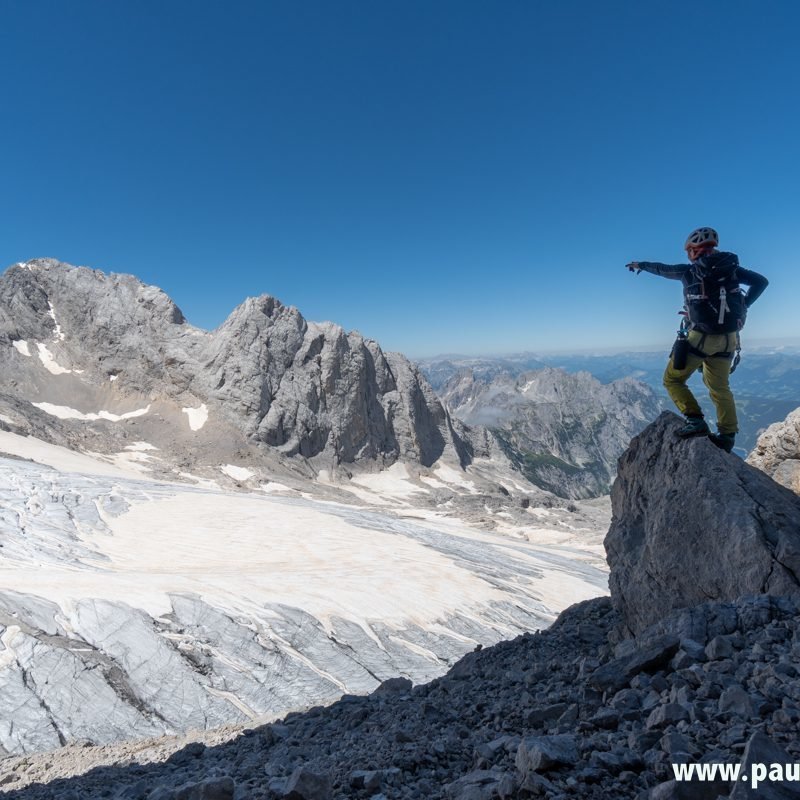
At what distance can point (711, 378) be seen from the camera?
9.07 meters

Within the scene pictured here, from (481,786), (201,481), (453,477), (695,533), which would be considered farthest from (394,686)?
(453,477)

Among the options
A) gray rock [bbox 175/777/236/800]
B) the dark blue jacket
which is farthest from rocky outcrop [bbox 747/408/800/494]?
gray rock [bbox 175/777/236/800]

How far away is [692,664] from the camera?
5625 millimetres

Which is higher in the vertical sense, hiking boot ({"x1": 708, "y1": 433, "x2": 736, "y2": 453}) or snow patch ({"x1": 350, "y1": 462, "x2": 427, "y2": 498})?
hiking boot ({"x1": 708, "y1": 433, "x2": 736, "y2": 453})

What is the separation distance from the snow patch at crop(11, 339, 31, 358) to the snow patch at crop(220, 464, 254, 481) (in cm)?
4240

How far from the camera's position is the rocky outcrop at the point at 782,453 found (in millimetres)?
13695

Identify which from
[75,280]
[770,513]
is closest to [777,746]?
[770,513]

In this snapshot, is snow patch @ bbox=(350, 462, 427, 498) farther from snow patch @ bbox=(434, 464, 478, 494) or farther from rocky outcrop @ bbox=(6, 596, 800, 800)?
rocky outcrop @ bbox=(6, 596, 800, 800)

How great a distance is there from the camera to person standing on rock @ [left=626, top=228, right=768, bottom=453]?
855 cm

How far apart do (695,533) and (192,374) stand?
93365mm

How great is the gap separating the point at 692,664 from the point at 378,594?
65.0ft

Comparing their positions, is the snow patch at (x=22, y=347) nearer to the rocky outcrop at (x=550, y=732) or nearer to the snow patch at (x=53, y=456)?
the snow patch at (x=53, y=456)

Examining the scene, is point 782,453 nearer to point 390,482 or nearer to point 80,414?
point 390,482

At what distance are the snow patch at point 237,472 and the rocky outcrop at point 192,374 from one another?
7.64 ft
